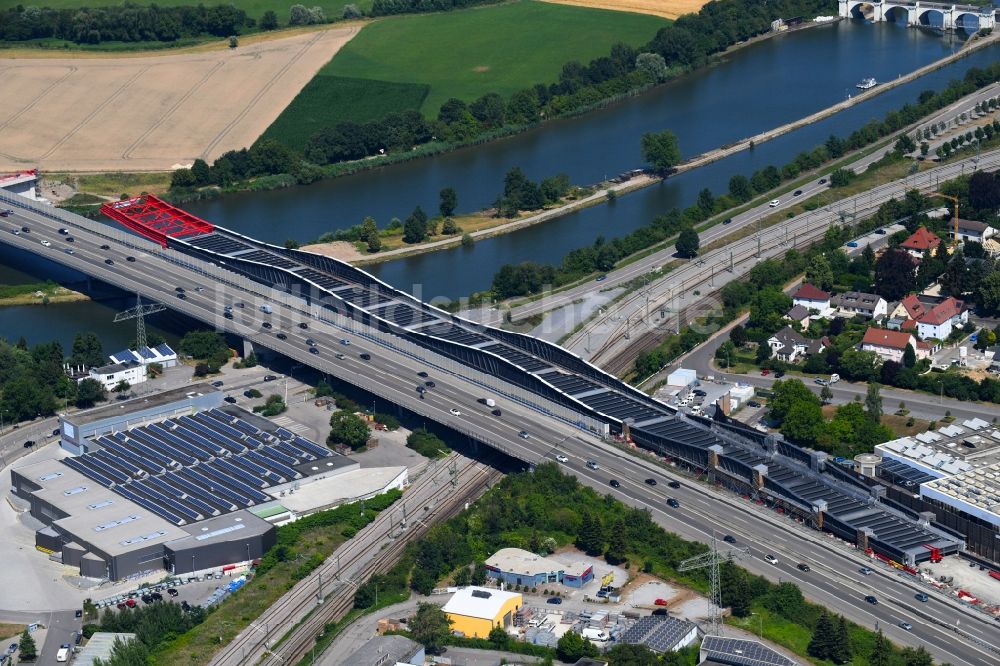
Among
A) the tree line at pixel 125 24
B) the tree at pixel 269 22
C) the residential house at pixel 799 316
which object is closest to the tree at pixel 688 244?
the residential house at pixel 799 316

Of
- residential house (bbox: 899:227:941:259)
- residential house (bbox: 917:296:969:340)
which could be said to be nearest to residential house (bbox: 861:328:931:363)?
residential house (bbox: 917:296:969:340)

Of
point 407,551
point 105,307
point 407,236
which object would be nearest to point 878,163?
point 407,236

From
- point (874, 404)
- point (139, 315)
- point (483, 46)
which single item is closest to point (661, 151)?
point (483, 46)

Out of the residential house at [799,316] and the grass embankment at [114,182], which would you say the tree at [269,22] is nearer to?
the grass embankment at [114,182]

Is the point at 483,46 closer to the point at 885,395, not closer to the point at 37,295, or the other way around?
the point at 37,295

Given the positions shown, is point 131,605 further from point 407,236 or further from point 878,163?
point 878,163
